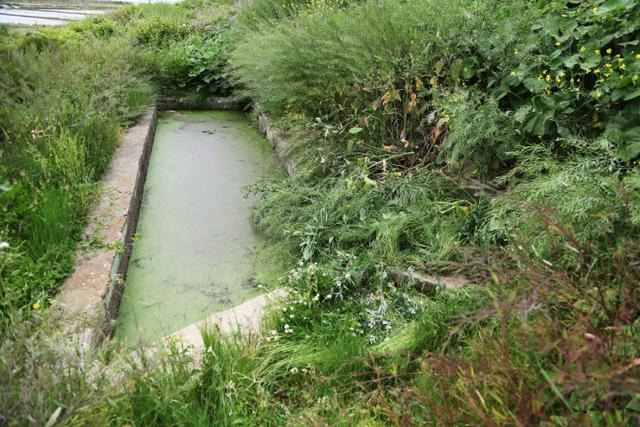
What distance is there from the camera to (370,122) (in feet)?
13.5

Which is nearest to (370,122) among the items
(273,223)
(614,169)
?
(273,223)

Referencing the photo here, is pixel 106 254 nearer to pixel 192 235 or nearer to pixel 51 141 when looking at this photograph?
pixel 192 235

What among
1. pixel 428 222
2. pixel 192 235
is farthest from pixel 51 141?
pixel 428 222

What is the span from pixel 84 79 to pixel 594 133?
442cm

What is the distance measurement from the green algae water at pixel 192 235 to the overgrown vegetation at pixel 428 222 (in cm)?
32

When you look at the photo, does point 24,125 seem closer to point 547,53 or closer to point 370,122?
point 370,122

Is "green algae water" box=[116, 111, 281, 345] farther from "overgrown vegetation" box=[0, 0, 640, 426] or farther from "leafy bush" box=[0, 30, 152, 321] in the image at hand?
"leafy bush" box=[0, 30, 152, 321]

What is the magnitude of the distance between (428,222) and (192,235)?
167 cm

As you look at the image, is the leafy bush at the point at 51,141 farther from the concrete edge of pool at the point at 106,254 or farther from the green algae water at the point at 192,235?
the green algae water at the point at 192,235

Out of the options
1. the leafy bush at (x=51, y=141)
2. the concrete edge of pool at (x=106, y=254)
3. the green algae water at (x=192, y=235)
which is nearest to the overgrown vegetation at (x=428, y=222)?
the leafy bush at (x=51, y=141)

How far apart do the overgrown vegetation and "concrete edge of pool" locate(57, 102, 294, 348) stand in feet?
0.48

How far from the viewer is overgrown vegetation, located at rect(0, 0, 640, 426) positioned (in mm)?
1724

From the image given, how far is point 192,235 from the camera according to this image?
3.94m

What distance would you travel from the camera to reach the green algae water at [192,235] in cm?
317
